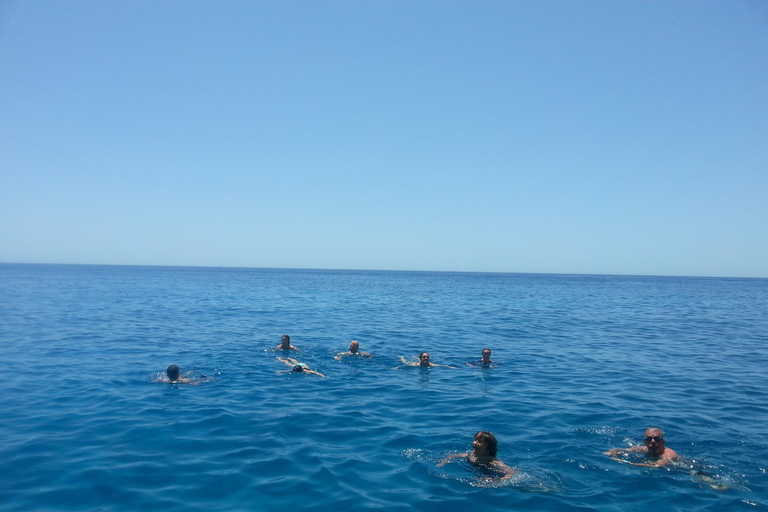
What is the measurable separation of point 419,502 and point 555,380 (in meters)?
9.44

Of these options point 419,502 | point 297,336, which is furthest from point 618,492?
point 297,336

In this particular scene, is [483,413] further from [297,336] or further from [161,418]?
[297,336]

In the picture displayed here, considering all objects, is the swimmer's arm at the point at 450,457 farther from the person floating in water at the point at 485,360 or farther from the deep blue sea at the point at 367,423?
the person floating in water at the point at 485,360

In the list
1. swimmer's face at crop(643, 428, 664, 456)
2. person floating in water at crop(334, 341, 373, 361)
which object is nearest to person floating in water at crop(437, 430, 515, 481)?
swimmer's face at crop(643, 428, 664, 456)

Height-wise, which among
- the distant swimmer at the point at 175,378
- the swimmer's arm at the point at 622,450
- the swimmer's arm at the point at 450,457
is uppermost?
the distant swimmer at the point at 175,378

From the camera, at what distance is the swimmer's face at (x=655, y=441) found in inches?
369

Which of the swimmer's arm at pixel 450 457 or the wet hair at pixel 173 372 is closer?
the swimmer's arm at pixel 450 457

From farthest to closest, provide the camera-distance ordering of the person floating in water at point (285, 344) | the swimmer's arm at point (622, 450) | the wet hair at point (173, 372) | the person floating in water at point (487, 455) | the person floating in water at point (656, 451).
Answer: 1. the person floating in water at point (285, 344)
2. the wet hair at point (173, 372)
3. the swimmer's arm at point (622, 450)
4. the person floating in water at point (656, 451)
5. the person floating in water at point (487, 455)

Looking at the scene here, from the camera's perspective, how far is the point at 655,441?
9.41m

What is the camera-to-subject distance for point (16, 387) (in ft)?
45.8

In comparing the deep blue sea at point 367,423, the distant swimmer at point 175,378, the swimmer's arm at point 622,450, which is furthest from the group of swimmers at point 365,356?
the swimmer's arm at point 622,450

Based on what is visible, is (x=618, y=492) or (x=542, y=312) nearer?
(x=618, y=492)

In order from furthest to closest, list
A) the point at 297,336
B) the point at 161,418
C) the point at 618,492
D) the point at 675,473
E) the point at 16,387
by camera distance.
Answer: the point at 297,336 → the point at 16,387 → the point at 161,418 → the point at 675,473 → the point at 618,492

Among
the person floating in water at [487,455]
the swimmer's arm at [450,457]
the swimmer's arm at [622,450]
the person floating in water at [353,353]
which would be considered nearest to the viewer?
the person floating in water at [487,455]
